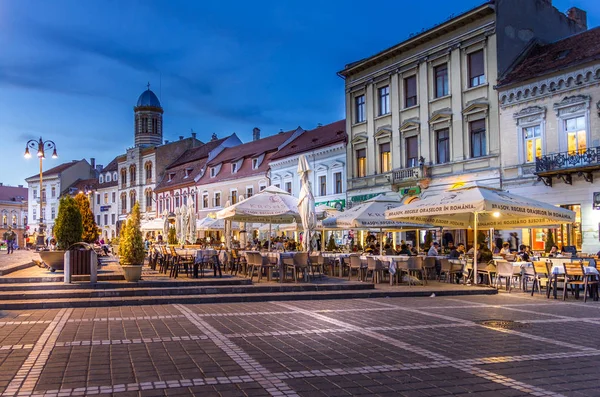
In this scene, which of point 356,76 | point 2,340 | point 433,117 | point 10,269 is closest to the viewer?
point 2,340

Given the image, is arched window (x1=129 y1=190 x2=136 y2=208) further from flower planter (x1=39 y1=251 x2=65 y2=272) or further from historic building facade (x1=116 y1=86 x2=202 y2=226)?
flower planter (x1=39 y1=251 x2=65 y2=272)

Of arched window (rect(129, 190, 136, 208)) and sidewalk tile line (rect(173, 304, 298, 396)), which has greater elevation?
arched window (rect(129, 190, 136, 208))

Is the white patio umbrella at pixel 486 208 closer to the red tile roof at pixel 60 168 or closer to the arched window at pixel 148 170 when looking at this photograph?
the arched window at pixel 148 170

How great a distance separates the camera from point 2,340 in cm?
806

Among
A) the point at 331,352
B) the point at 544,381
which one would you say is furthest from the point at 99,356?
the point at 544,381

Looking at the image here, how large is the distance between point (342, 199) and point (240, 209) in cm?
1708

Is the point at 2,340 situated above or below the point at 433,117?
below

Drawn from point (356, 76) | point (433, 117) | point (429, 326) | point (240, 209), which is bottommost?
point (429, 326)

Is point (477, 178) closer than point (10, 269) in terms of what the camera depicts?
No

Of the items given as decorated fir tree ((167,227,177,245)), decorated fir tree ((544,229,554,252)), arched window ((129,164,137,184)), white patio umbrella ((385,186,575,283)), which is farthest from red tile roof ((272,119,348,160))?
arched window ((129,164,137,184))

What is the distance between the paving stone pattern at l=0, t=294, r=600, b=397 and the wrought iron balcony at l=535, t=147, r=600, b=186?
12.0m

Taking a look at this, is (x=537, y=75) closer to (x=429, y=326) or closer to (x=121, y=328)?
(x=429, y=326)

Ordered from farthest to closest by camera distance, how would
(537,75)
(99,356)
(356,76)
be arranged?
(356,76) < (537,75) < (99,356)

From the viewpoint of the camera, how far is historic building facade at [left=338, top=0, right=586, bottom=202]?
26062 millimetres
